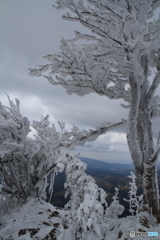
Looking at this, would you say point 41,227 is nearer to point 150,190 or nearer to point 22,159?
point 22,159

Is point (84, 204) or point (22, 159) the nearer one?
point (84, 204)

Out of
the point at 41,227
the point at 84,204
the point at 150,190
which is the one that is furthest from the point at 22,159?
the point at 150,190

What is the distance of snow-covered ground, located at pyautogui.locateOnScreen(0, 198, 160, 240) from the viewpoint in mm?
3113

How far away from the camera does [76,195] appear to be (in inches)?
137

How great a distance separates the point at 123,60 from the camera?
→ 3.12 meters

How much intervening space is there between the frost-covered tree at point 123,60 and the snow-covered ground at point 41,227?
35.6 inches

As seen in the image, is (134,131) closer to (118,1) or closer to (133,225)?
(133,225)

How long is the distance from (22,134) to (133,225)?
426 cm

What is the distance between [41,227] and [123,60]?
516 cm

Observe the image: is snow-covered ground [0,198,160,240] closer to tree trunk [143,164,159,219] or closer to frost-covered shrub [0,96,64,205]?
tree trunk [143,164,159,219]

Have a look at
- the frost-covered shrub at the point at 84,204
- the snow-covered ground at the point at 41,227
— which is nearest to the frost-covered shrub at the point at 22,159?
the snow-covered ground at the point at 41,227

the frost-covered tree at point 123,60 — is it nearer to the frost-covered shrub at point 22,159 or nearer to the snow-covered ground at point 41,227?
the snow-covered ground at point 41,227

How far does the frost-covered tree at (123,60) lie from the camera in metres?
2.99

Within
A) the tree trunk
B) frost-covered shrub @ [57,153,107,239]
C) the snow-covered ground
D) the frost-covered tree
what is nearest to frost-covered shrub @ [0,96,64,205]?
the snow-covered ground
